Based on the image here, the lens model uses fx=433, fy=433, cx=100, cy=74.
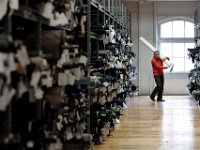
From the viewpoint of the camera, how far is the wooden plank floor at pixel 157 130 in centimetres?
590

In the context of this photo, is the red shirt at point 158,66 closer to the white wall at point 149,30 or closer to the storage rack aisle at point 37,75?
the white wall at point 149,30

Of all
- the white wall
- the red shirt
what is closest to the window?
the white wall

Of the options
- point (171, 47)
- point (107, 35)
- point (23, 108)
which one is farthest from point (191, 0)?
point (23, 108)

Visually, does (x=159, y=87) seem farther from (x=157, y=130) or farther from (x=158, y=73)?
(x=157, y=130)

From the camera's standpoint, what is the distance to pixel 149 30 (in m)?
15.0

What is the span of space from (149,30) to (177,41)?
104 cm

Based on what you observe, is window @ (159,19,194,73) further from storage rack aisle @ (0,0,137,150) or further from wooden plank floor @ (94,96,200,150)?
storage rack aisle @ (0,0,137,150)

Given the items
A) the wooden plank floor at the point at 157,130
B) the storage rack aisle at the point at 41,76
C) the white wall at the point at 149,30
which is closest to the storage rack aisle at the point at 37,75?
the storage rack aisle at the point at 41,76

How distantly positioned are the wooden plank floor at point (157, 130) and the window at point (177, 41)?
432 cm

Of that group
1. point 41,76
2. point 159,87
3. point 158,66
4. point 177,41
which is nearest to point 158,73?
point 158,66

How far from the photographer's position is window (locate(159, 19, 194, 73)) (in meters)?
15.0

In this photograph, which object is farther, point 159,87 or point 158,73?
point 158,73

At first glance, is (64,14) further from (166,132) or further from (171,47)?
(171,47)

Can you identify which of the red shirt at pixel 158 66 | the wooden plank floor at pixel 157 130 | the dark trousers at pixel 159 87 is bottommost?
the wooden plank floor at pixel 157 130
